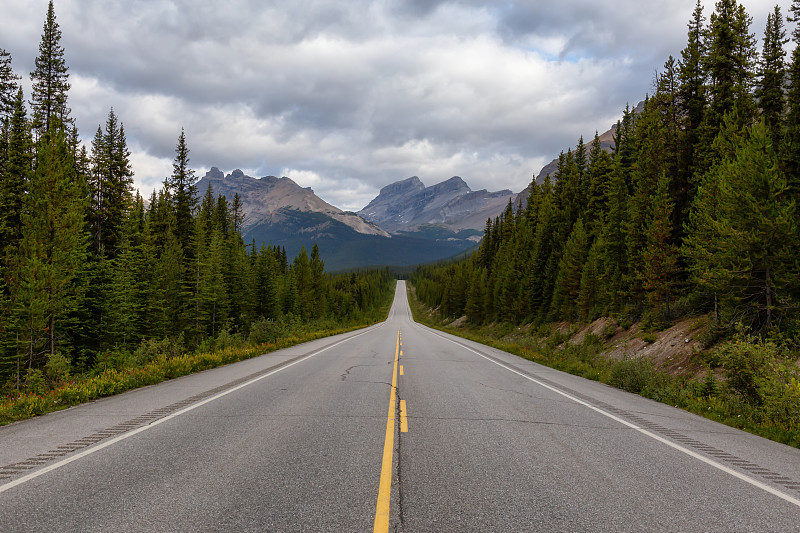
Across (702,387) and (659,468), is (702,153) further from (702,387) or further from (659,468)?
(659,468)

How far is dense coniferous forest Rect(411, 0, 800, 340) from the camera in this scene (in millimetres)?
14289

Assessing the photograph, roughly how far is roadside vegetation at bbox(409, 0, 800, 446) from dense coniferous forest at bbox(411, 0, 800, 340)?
0.30 feet

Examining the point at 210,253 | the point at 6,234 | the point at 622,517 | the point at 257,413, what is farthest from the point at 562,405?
the point at 210,253

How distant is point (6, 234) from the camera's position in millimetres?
22219

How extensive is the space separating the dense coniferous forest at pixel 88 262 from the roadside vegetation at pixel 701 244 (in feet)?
64.3

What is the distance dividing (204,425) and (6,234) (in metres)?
25.1

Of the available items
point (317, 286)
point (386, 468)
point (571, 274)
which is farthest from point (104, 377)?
point (317, 286)

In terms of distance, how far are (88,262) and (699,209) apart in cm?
3525

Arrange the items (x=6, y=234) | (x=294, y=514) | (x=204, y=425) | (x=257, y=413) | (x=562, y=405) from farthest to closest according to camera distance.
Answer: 1. (x=6, y=234)
2. (x=562, y=405)
3. (x=257, y=413)
4. (x=204, y=425)
5. (x=294, y=514)

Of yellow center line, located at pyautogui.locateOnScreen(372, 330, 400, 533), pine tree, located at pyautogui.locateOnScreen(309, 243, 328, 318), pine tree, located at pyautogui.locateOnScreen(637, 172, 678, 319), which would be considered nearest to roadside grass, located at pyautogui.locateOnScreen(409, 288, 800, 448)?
yellow center line, located at pyautogui.locateOnScreen(372, 330, 400, 533)

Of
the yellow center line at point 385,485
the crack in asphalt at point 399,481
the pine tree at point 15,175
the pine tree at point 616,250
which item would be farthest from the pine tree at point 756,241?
the pine tree at point 15,175

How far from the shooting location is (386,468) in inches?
188

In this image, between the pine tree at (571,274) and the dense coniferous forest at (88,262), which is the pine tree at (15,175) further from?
the pine tree at (571,274)

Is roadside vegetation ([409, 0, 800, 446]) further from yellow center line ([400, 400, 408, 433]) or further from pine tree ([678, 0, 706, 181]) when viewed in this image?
yellow center line ([400, 400, 408, 433])
